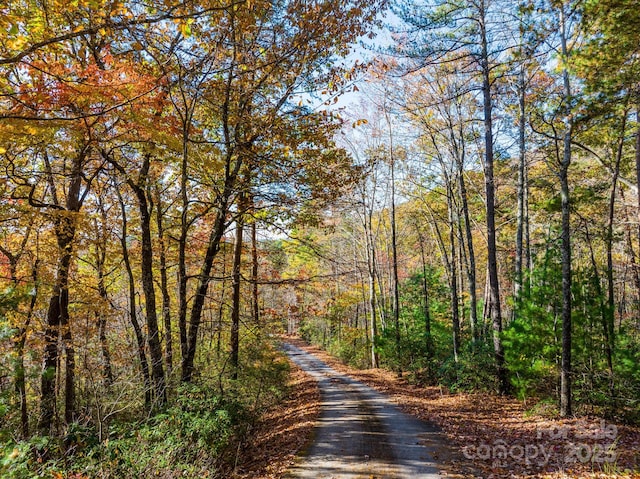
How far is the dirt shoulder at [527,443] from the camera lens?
5566mm

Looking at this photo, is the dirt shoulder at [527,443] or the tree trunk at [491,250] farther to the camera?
the tree trunk at [491,250]

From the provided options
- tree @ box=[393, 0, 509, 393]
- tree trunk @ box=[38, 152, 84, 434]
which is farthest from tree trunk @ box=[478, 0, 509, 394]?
tree trunk @ box=[38, 152, 84, 434]

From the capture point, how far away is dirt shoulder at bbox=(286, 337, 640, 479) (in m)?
5.57

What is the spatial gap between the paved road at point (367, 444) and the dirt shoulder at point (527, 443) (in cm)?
49

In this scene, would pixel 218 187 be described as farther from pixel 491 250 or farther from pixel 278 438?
pixel 491 250

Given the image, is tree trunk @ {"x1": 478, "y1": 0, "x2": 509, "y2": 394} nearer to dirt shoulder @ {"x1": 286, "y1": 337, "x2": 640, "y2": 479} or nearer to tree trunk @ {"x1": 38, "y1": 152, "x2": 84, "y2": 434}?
dirt shoulder @ {"x1": 286, "y1": 337, "x2": 640, "y2": 479}

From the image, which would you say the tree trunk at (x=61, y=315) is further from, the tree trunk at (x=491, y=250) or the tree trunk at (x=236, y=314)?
the tree trunk at (x=491, y=250)

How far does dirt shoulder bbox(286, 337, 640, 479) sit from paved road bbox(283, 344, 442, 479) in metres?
0.49

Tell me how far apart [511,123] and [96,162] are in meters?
14.3

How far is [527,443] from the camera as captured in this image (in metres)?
6.66

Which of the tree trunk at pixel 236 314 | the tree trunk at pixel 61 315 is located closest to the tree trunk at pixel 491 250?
the tree trunk at pixel 236 314

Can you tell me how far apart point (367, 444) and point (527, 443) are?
2962mm

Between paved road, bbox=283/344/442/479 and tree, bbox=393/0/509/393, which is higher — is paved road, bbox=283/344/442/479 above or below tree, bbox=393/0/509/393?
below

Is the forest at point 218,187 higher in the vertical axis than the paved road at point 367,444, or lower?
higher
